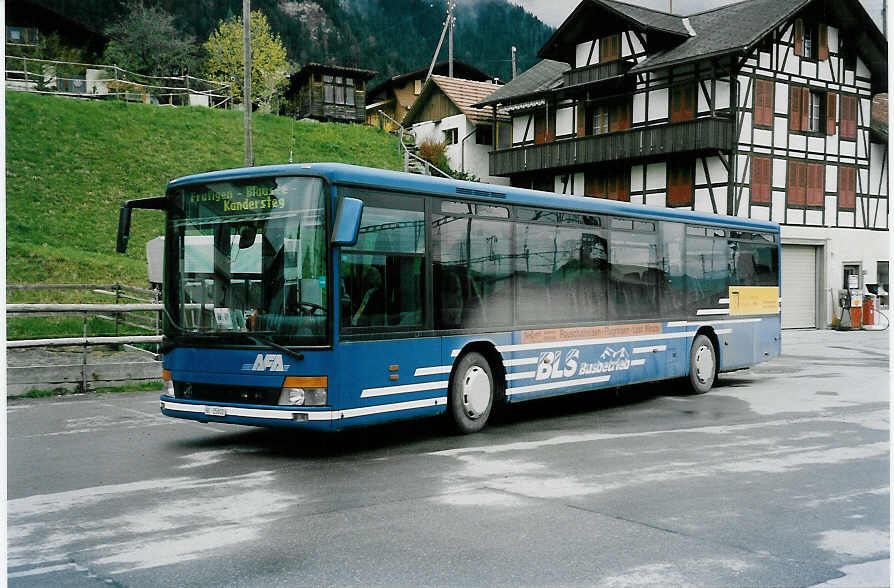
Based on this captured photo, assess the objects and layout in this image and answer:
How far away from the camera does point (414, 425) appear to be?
38.1ft

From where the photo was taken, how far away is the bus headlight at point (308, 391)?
8844 millimetres

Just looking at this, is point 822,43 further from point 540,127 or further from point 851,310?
point 540,127

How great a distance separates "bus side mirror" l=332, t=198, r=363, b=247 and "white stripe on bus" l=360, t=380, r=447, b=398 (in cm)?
152

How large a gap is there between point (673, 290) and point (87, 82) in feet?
125

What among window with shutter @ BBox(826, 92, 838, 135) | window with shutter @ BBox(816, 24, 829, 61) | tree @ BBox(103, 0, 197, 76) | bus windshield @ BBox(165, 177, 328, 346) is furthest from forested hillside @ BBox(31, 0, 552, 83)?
bus windshield @ BBox(165, 177, 328, 346)

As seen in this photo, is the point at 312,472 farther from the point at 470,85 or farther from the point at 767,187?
the point at 470,85

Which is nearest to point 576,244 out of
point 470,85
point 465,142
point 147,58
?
point 465,142

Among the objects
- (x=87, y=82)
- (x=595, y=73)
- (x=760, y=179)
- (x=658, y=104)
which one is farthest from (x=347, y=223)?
(x=87, y=82)

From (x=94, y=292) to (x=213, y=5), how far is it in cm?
7046

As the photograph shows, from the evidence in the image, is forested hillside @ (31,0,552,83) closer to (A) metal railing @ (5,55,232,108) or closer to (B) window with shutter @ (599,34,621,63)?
(A) metal railing @ (5,55,232,108)

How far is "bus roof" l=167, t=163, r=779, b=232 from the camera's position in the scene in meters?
9.09

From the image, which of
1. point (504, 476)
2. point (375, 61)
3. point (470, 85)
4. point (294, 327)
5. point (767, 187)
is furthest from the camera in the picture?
point (375, 61)

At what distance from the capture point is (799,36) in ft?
124

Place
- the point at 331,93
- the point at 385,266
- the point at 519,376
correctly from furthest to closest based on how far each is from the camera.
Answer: the point at 331,93 < the point at 519,376 < the point at 385,266
